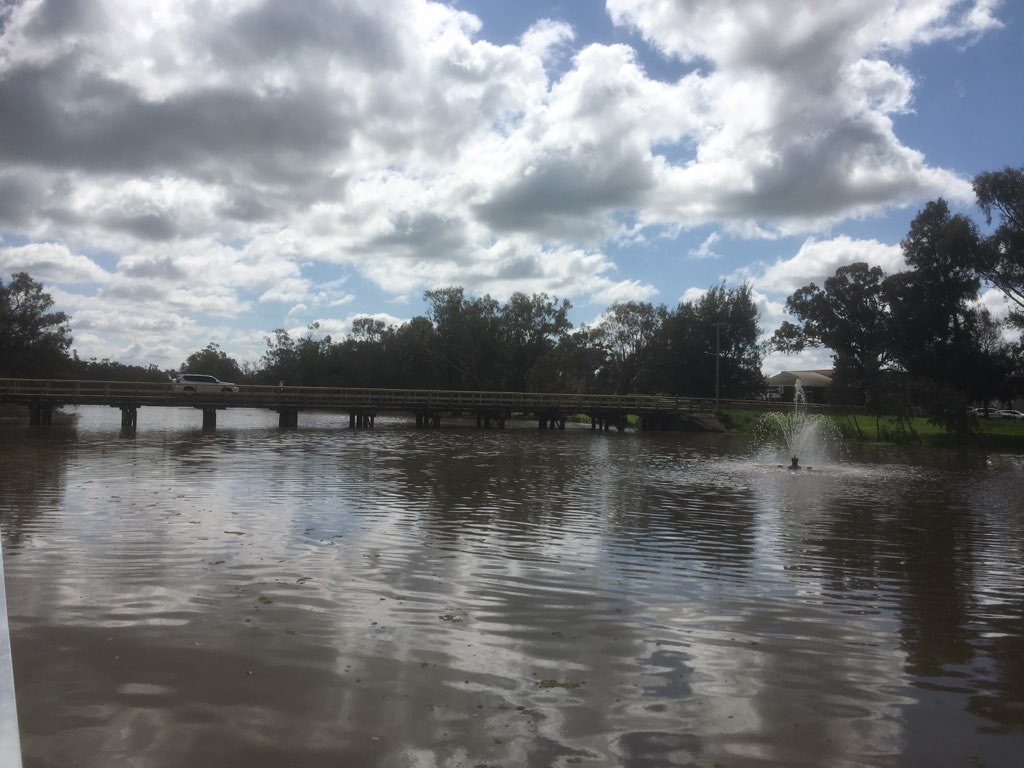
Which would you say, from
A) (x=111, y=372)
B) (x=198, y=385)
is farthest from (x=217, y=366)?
(x=198, y=385)

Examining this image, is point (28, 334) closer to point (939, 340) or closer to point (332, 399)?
point (332, 399)

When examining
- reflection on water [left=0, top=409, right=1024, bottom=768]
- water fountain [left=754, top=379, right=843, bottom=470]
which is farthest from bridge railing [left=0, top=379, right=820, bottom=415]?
reflection on water [left=0, top=409, right=1024, bottom=768]

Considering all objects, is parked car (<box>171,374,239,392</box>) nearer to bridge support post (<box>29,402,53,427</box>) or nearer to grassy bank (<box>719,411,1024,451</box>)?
bridge support post (<box>29,402,53,427</box>)

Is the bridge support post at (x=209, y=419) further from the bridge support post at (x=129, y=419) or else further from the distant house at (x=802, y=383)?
the distant house at (x=802, y=383)

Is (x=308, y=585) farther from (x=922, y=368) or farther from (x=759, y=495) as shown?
(x=922, y=368)

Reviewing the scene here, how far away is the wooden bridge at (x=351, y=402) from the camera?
44125 millimetres

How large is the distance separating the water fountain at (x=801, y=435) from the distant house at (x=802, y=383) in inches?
1609

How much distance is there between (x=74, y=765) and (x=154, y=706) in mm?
750

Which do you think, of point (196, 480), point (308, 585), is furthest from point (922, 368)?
point (308, 585)

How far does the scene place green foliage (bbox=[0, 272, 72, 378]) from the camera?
2606 inches

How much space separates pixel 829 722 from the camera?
16.1ft

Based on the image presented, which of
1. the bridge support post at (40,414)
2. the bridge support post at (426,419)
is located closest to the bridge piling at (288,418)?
the bridge support post at (426,419)

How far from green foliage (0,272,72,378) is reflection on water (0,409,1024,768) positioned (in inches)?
2404

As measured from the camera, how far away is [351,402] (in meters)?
51.0
